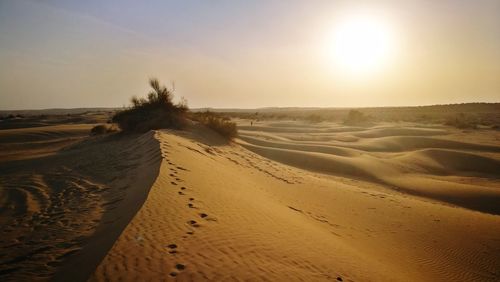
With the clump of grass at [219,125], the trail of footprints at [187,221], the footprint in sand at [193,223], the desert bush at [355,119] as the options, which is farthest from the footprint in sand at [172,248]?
the desert bush at [355,119]

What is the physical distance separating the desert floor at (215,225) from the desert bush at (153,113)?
13.9 ft

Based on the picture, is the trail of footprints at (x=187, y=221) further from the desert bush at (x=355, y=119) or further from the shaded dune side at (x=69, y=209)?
the desert bush at (x=355, y=119)

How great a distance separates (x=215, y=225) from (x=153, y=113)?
12.2m

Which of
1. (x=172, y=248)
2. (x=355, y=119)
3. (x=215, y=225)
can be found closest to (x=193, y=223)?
(x=215, y=225)

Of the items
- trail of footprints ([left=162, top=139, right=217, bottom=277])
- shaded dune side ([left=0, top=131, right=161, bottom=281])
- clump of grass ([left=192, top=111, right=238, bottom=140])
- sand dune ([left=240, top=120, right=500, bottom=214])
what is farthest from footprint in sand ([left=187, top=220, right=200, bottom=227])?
clump of grass ([left=192, top=111, right=238, bottom=140])

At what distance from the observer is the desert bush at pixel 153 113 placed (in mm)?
14477

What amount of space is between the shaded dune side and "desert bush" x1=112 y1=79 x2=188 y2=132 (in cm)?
483

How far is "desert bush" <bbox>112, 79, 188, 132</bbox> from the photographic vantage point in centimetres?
1448

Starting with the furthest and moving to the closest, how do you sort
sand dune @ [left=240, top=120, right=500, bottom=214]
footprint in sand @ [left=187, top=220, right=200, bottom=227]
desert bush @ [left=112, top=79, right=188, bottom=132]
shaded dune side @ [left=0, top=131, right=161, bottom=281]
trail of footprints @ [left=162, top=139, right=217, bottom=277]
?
desert bush @ [left=112, top=79, right=188, bottom=132] < sand dune @ [left=240, top=120, right=500, bottom=214] < footprint in sand @ [left=187, top=220, right=200, bottom=227] < shaded dune side @ [left=0, top=131, right=161, bottom=281] < trail of footprints @ [left=162, top=139, right=217, bottom=277]

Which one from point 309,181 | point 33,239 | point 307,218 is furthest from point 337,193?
point 33,239

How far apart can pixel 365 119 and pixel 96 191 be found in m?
41.7

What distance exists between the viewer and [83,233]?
4.17 m

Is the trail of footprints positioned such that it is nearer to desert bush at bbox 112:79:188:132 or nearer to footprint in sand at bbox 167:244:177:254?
footprint in sand at bbox 167:244:177:254

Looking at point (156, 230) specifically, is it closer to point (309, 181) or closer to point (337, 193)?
point (337, 193)
